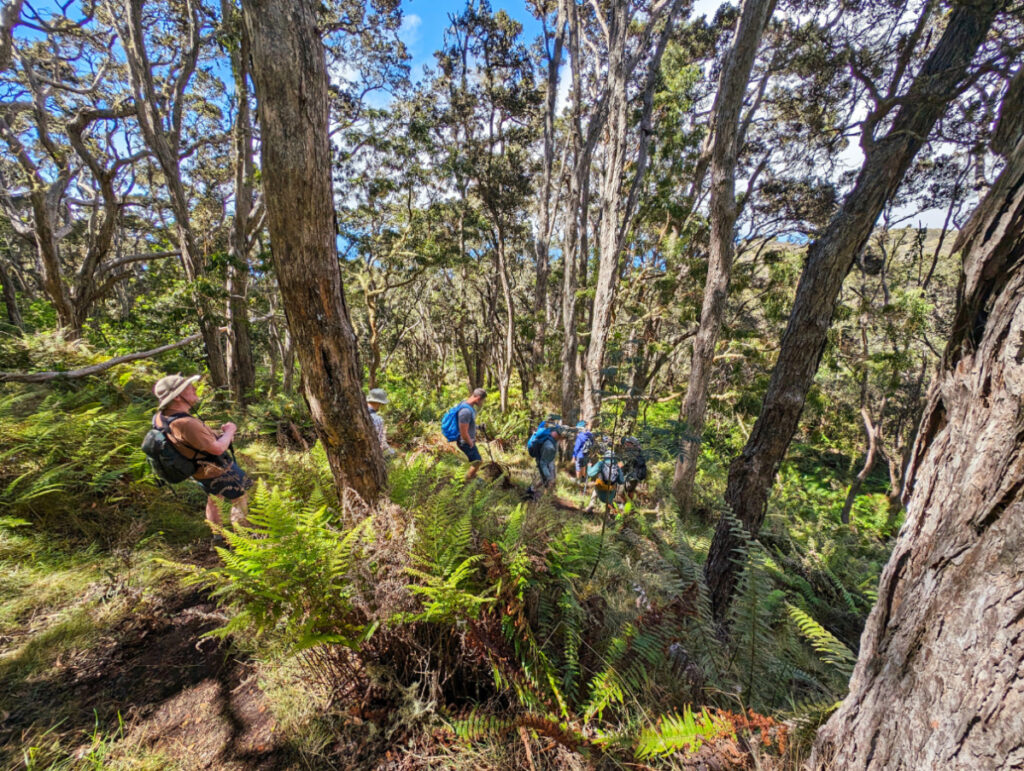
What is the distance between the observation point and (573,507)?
22.7 ft

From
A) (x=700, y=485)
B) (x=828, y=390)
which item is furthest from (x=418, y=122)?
(x=828, y=390)

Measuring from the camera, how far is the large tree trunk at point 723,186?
3854mm

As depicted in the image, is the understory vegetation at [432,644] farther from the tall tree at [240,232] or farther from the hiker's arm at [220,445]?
the tall tree at [240,232]

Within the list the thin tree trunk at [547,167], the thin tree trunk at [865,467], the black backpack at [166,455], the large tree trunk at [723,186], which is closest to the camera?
the black backpack at [166,455]

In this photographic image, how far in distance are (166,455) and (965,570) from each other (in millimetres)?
4206

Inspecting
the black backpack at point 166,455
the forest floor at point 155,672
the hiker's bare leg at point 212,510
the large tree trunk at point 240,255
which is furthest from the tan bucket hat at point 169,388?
the large tree trunk at point 240,255

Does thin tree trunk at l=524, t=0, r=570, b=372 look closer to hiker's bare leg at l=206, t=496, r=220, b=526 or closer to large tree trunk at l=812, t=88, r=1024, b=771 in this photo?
hiker's bare leg at l=206, t=496, r=220, b=526

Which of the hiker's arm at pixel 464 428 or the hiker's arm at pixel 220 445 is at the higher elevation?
the hiker's arm at pixel 220 445

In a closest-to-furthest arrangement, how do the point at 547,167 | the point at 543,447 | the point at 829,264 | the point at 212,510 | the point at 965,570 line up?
1. the point at 965,570
2. the point at 829,264
3. the point at 212,510
4. the point at 543,447
5. the point at 547,167

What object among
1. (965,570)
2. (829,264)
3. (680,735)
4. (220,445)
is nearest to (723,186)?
(829,264)

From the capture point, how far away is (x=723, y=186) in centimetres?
458

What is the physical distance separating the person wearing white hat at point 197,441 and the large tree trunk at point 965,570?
3651mm

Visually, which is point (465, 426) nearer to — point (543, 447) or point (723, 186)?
point (543, 447)

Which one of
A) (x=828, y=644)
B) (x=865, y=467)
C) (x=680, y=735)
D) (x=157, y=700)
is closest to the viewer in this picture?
(x=680, y=735)
